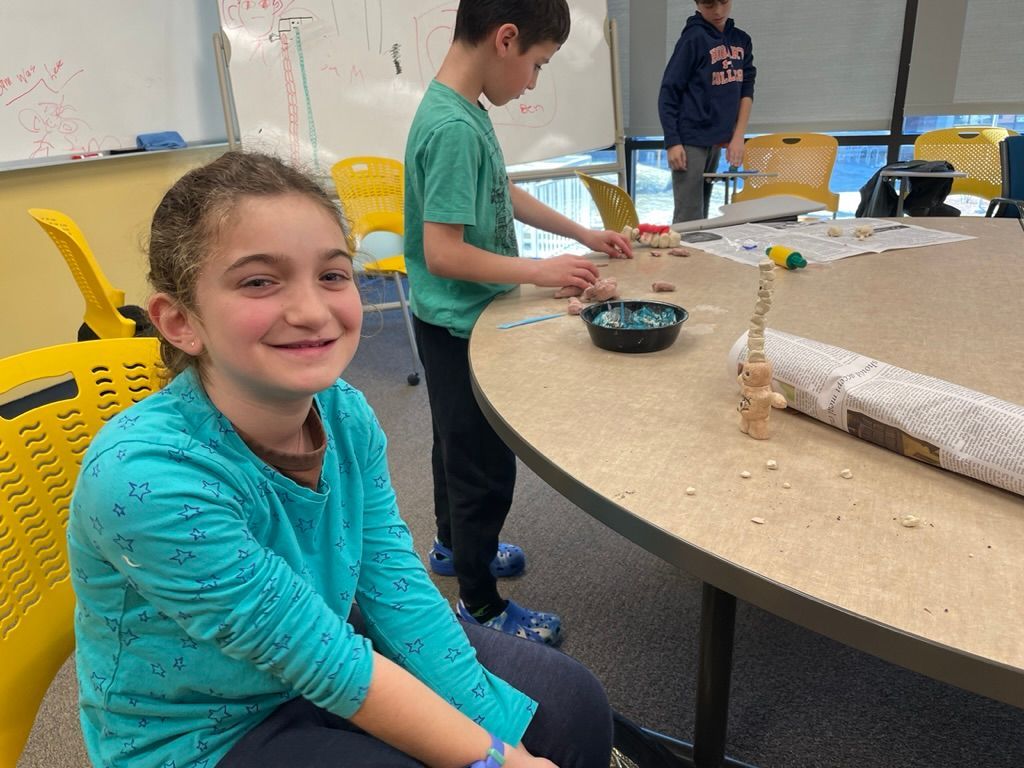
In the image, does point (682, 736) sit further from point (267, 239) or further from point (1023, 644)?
point (267, 239)

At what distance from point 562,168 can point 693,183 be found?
0.64m

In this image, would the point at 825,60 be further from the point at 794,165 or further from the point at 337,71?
the point at 337,71

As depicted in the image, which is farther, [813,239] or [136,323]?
[136,323]

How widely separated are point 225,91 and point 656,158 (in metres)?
2.56

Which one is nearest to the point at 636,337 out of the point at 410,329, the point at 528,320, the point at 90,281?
the point at 528,320

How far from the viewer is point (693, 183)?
346cm

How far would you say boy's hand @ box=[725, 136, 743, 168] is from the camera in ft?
11.4

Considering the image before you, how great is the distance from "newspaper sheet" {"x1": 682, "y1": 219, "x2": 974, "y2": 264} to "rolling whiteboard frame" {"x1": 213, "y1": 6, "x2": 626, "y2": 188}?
151 cm

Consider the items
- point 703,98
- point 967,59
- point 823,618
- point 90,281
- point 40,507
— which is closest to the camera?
point 823,618

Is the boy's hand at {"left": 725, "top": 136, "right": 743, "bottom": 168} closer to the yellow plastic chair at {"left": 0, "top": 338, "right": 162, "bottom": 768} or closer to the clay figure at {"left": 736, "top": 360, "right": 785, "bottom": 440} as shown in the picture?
the clay figure at {"left": 736, "top": 360, "right": 785, "bottom": 440}

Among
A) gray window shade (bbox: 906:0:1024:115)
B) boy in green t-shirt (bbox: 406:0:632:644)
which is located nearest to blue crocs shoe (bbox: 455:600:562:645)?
boy in green t-shirt (bbox: 406:0:632:644)

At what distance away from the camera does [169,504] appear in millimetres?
572

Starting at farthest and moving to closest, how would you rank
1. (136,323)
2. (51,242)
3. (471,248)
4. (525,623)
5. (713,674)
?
(51,242) < (136,323) < (525,623) < (471,248) < (713,674)

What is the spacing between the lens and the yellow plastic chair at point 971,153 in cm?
319
